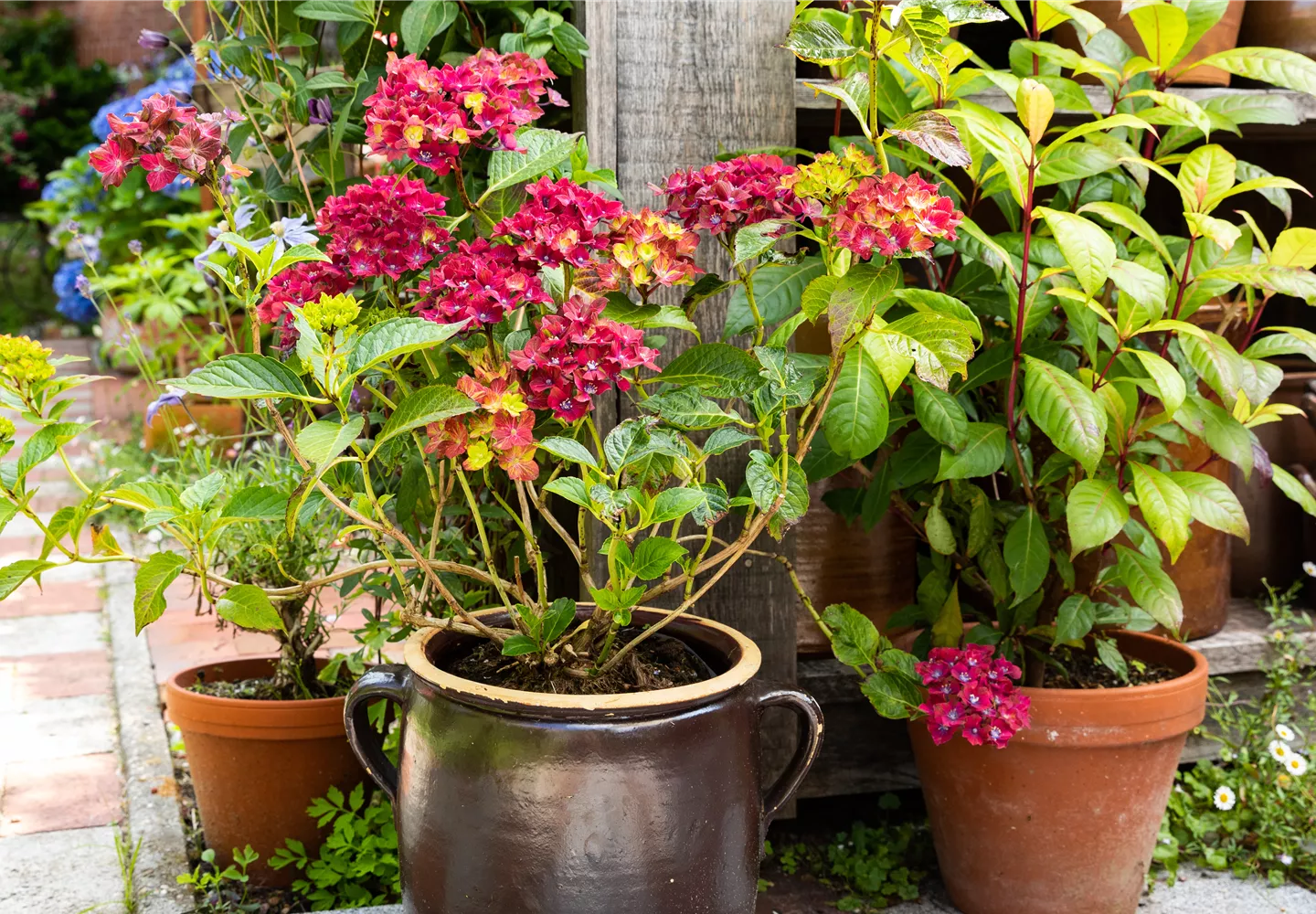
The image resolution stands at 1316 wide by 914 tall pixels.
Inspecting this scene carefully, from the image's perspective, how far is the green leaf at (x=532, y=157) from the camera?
116 centimetres

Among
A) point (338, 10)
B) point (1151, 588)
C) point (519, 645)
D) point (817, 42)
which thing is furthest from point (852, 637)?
point (338, 10)

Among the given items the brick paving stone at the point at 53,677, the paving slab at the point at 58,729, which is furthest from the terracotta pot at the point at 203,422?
the paving slab at the point at 58,729

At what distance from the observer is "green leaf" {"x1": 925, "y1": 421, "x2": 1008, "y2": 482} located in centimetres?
139

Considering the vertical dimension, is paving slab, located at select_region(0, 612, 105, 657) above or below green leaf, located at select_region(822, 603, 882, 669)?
below

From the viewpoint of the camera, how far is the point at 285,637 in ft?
5.56

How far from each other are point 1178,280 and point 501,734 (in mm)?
1100

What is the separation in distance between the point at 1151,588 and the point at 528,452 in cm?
86

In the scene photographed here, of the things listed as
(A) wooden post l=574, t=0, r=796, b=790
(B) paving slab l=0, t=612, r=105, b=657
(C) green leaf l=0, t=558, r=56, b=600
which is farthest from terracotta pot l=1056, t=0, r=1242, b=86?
(B) paving slab l=0, t=612, r=105, b=657

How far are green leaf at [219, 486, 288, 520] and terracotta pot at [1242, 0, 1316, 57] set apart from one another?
1853 millimetres

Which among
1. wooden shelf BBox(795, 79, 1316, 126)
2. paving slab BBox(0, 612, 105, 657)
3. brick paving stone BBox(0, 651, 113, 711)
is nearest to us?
wooden shelf BBox(795, 79, 1316, 126)

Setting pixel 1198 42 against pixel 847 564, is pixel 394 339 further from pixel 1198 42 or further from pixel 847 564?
pixel 1198 42

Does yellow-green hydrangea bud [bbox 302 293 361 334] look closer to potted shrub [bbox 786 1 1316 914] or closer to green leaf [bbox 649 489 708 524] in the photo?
green leaf [bbox 649 489 708 524]

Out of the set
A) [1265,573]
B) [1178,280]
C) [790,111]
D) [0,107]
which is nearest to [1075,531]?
[1178,280]

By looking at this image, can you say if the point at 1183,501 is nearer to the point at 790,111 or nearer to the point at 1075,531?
the point at 1075,531
